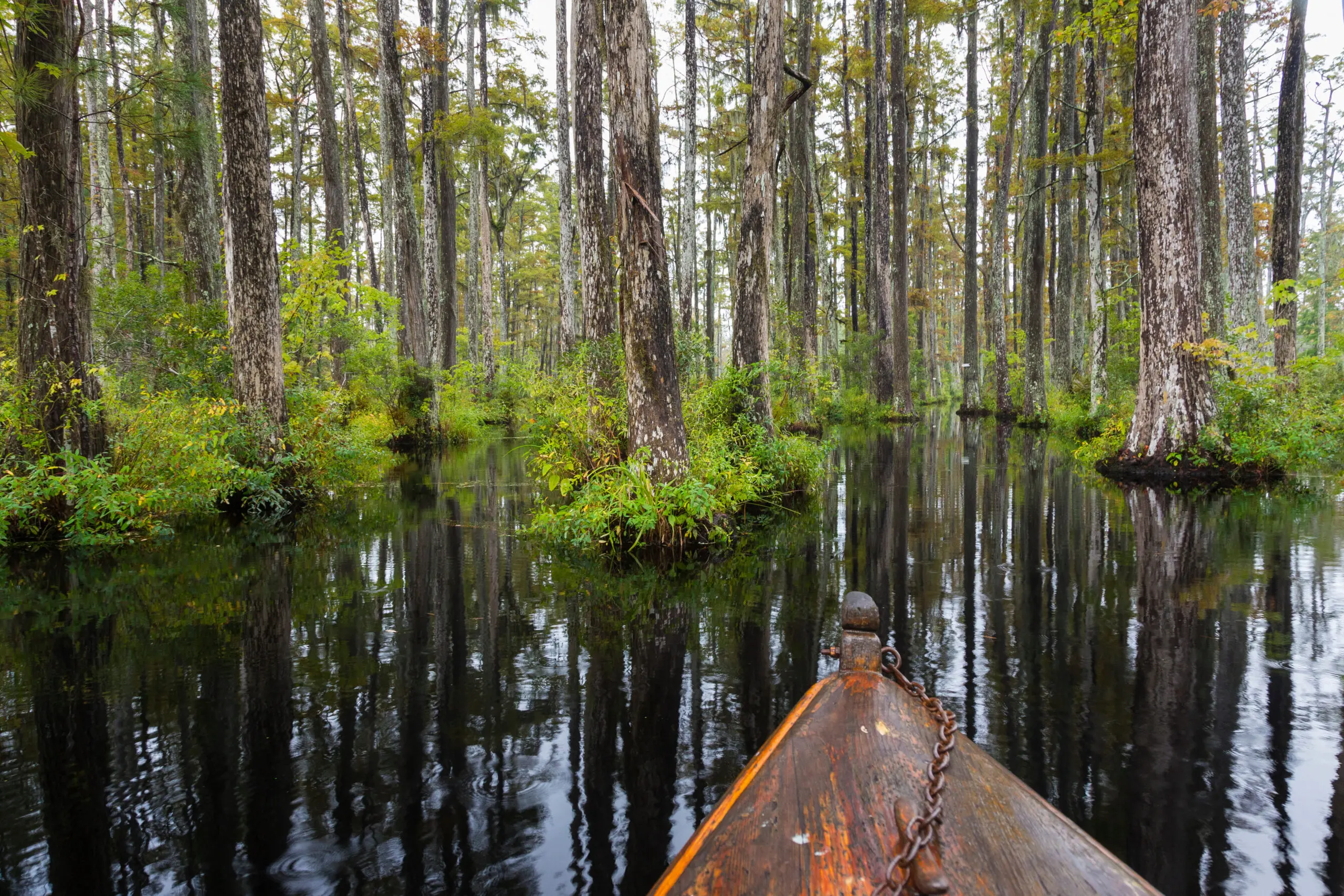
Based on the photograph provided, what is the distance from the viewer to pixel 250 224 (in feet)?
28.5

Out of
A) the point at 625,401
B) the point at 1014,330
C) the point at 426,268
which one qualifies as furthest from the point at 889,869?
the point at 1014,330

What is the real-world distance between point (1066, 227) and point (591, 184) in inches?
680

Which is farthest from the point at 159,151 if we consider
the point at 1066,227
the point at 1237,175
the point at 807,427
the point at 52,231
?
the point at 1066,227

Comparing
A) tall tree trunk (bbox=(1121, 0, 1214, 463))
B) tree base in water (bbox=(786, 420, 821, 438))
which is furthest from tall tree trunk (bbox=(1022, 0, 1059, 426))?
tall tree trunk (bbox=(1121, 0, 1214, 463))

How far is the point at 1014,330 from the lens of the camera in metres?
38.3

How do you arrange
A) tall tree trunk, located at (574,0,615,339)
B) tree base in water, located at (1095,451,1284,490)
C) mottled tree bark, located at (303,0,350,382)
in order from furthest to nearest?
mottled tree bark, located at (303,0,350,382) → tall tree trunk, located at (574,0,615,339) → tree base in water, located at (1095,451,1284,490)

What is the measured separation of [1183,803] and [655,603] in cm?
345

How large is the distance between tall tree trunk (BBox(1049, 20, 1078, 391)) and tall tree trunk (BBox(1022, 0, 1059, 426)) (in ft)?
1.86

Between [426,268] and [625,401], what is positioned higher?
[426,268]

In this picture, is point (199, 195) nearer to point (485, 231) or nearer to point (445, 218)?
point (445, 218)

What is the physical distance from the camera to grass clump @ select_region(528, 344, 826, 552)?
693 cm

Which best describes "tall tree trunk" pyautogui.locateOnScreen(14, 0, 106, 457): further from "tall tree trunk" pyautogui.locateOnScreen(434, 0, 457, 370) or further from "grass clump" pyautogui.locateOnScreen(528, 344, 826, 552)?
"tall tree trunk" pyautogui.locateOnScreen(434, 0, 457, 370)

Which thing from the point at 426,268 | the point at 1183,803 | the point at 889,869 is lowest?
the point at 1183,803

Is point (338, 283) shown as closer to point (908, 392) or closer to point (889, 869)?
point (889, 869)
